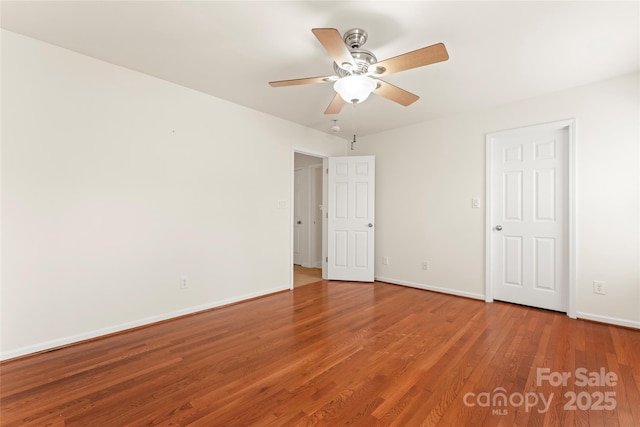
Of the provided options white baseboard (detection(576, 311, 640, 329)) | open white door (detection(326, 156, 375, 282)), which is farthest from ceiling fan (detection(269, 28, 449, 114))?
white baseboard (detection(576, 311, 640, 329))

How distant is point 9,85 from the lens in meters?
2.17

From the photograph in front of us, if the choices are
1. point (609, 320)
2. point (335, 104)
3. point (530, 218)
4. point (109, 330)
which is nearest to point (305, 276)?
point (109, 330)

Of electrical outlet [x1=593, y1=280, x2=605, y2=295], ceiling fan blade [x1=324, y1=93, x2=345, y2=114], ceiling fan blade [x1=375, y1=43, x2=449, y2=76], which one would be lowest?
electrical outlet [x1=593, y1=280, x2=605, y2=295]

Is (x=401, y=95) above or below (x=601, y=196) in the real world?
above

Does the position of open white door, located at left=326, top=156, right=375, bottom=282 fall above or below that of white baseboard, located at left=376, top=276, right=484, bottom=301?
above

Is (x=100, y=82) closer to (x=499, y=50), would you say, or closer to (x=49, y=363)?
(x=49, y=363)

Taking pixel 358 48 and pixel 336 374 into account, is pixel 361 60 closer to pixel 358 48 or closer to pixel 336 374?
pixel 358 48

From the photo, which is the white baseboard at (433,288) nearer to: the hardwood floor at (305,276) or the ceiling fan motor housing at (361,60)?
the hardwood floor at (305,276)

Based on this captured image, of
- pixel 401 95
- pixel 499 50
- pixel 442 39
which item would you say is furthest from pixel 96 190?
pixel 499 50

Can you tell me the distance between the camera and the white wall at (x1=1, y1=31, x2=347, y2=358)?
2213 mm

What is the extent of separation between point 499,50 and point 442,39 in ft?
Result: 1.82

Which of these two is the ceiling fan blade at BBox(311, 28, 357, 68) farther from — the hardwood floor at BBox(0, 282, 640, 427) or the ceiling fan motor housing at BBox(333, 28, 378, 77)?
the hardwood floor at BBox(0, 282, 640, 427)

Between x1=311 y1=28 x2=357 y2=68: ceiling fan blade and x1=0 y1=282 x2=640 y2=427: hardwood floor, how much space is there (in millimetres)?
2106

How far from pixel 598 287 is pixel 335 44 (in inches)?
137
